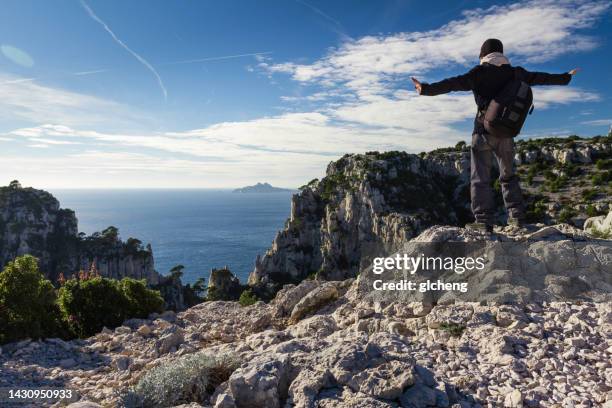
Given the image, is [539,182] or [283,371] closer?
[283,371]

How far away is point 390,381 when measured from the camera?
4.33m

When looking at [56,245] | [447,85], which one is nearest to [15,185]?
[56,245]

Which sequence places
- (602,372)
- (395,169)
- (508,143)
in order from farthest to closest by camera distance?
(395,169), (508,143), (602,372)

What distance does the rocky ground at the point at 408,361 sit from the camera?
14.4ft

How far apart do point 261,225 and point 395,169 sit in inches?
4664

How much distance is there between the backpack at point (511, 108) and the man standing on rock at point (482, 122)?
259mm

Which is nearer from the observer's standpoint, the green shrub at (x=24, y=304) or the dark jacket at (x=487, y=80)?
the dark jacket at (x=487, y=80)

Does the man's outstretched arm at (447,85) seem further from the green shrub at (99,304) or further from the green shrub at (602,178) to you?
the green shrub at (602,178)

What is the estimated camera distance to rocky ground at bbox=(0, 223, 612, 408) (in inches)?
173

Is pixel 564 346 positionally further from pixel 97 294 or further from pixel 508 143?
pixel 97 294

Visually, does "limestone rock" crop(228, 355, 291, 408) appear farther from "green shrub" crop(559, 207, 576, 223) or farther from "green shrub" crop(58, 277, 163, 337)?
"green shrub" crop(559, 207, 576, 223)

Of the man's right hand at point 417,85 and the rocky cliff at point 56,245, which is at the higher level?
the man's right hand at point 417,85

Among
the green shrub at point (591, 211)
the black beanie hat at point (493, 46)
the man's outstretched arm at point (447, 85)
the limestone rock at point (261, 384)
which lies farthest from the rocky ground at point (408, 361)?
the green shrub at point (591, 211)

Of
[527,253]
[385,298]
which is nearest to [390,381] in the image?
[385,298]
